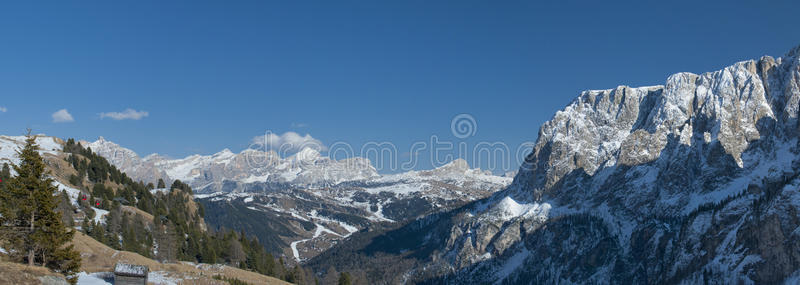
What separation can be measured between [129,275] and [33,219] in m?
13.7

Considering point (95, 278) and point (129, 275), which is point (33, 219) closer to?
point (129, 275)

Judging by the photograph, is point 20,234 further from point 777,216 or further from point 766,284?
point 777,216

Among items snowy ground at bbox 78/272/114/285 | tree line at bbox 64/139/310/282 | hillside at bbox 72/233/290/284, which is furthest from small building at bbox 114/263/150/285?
tree line at bbox 64/139/310/282

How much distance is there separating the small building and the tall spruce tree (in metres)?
8.30

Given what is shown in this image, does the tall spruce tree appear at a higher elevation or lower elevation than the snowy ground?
higher

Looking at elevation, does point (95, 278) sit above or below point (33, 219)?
below

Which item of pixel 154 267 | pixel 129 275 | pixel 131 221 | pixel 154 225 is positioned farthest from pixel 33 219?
pixel 131 221

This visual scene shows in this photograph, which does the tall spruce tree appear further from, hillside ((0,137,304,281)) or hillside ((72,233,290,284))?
hillside ((0,137,304,281))

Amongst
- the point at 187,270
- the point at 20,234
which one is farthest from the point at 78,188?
the point at 20,234

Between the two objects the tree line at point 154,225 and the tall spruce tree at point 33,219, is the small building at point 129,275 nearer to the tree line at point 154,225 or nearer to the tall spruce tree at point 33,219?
the tall spruce tree at point 33,219

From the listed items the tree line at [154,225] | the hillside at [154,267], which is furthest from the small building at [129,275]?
the tree line at [154,225]

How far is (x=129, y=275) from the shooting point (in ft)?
217

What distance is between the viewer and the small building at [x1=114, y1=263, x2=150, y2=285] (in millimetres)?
65750

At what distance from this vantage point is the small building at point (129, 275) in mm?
65750
